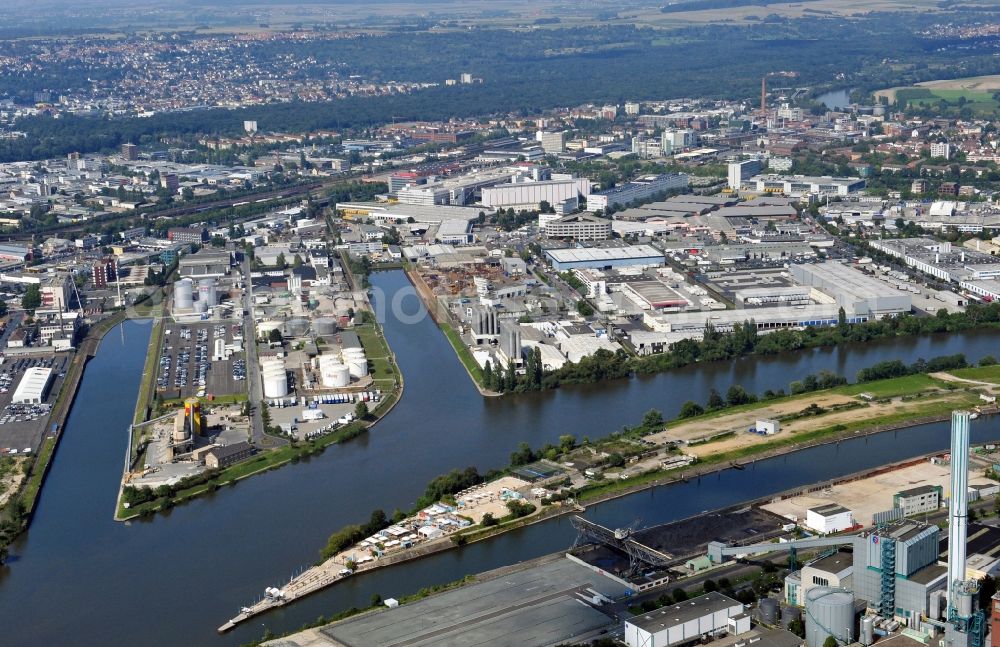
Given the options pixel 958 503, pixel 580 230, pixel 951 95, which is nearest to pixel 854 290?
pixel 580 230

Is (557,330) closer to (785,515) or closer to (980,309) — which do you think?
(980,309)

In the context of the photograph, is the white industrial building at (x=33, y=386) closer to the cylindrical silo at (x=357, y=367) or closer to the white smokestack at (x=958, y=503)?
the cylindrical silo at (x=357, y=367)

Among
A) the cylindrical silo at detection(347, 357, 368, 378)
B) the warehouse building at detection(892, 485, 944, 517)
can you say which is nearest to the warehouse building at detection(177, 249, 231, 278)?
the cylindrical silo at detection(347, 357, 368, 378)

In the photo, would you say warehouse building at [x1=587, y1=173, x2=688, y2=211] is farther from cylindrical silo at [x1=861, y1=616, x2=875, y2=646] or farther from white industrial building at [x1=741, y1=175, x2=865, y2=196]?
cylindrical silo at [x1=861, y1=616, x2=875, y2=646]

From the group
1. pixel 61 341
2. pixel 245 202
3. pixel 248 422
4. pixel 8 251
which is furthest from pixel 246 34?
pixel 248 422

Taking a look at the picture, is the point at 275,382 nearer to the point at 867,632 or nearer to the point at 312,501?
the point at 312,501

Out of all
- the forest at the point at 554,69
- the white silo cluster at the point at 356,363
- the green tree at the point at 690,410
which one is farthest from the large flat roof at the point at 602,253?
the forest at the point at 554,69
